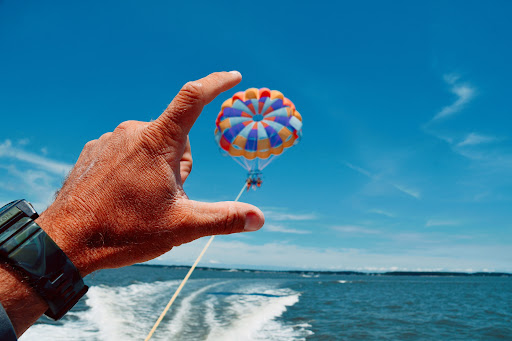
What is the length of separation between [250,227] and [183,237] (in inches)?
14.4

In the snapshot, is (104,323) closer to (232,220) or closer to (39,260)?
(232,220)

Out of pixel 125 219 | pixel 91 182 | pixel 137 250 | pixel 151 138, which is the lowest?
pixel 137 250

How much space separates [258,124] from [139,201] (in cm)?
1346

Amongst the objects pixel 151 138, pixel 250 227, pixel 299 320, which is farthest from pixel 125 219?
pixel 299 320

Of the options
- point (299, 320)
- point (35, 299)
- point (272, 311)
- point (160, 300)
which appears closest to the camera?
point (35, 299)

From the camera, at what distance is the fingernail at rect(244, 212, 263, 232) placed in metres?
1.84

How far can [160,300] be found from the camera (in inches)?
743

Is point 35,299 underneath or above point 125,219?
underneath

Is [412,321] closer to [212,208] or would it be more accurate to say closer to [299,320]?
[299,320]

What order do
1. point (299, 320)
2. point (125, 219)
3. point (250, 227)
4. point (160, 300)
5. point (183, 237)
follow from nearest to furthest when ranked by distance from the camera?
1. point (125, 219)
2. point (183, 237)
3. point (250, 227)
4. point (299, 320)
5. point (160, 300)

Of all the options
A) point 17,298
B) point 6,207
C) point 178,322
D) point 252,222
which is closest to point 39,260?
point 17,298

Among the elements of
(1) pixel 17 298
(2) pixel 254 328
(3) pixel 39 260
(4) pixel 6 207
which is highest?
(4) pixel 6 207

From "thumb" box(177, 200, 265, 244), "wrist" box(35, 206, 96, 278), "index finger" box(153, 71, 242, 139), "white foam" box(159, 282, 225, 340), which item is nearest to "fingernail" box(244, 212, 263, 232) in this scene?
"thumb" box(177, 200, 265, 244)

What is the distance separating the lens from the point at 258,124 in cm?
1493
